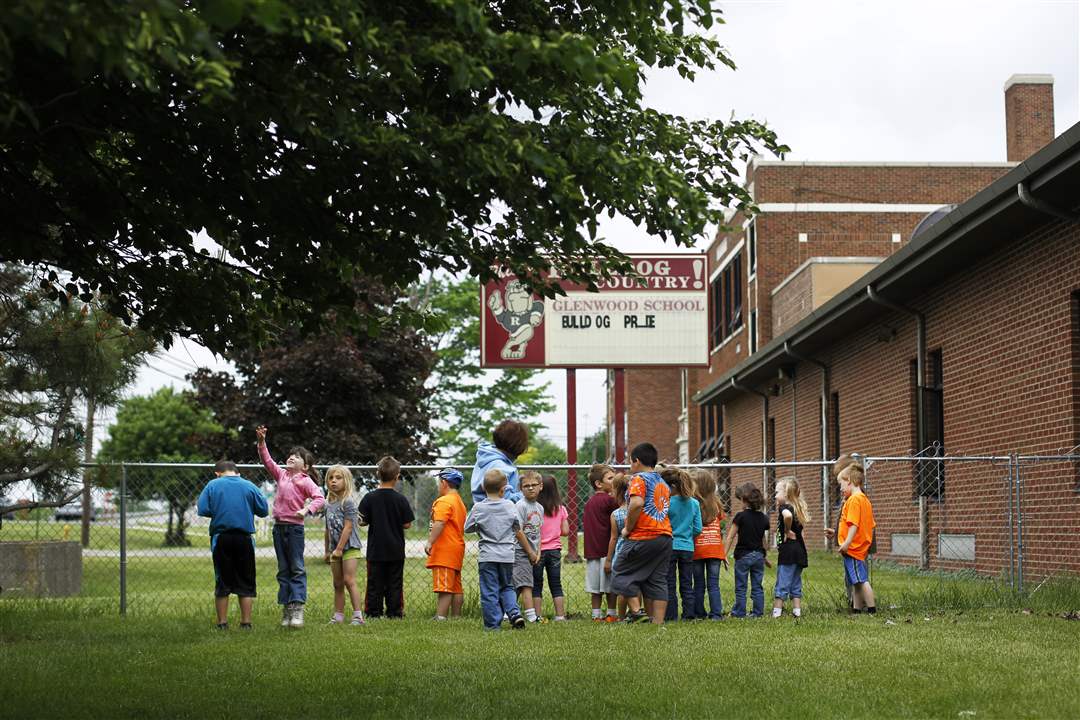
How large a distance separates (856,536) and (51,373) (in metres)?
7.49

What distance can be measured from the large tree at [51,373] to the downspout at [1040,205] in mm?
Answer: 8620

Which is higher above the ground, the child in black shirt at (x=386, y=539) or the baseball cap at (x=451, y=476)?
the baseball cap at (x=451, y=476)

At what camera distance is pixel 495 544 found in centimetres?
1180

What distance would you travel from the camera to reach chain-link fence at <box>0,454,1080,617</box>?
14.1 m

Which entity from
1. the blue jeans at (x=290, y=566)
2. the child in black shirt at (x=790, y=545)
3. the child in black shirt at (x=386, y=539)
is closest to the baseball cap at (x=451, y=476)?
the child in black shirt at (x=386, y=539)

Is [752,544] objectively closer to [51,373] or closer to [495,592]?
[495,592]

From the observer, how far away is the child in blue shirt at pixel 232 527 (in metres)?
12.0

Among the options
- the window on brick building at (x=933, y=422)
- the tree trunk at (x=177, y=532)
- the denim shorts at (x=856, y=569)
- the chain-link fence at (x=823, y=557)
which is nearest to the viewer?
the denim shorts at (x=856, y=569)

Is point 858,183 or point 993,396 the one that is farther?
point 858,183

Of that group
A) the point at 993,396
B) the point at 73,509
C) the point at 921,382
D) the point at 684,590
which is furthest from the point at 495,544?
the point at 73,509

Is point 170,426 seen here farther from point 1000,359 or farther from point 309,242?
point 309,242

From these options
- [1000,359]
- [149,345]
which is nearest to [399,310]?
[149,345]

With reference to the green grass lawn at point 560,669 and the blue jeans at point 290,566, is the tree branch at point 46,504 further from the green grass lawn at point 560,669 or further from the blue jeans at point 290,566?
the blue jeans at point 290,566

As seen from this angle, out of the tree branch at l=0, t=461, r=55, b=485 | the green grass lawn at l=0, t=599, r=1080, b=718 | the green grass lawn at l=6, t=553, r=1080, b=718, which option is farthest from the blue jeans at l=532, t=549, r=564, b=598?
the tree branch at l=0, t=461, r=55, b=485
